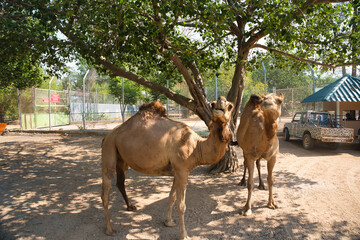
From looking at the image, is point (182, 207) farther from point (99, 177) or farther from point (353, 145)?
point (353, 145)

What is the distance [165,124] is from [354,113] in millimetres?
12361

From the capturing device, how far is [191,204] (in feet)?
15.3

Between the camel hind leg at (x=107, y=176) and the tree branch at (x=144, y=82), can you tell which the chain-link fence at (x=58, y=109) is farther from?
the camel hind leg at (x=107, y=176)

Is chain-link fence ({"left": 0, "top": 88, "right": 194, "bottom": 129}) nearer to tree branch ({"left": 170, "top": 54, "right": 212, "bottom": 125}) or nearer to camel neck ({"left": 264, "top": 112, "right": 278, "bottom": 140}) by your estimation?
tree branch ({"left": 170, "top": 54, "right": 212, "bottom": 125})

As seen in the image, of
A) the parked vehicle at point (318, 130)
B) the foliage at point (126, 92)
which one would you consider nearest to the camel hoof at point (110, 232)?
the parked vehicle at point (318, 130)

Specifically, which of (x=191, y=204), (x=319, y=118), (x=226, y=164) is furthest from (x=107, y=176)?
(x=319, y=118)

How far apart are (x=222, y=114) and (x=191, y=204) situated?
94.9 inches

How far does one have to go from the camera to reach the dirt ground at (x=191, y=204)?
12.0 feet

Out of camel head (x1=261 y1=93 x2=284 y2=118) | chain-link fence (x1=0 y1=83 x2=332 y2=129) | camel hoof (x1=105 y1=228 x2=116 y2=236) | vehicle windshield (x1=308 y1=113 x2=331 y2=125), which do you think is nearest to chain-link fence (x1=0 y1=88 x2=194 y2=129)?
chain-link fence (x1=0 y1=83 x2=332 y2=129)

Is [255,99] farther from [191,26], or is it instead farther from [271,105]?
[191,26]

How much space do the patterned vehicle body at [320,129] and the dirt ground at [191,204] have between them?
185 cm

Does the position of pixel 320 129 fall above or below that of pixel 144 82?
below

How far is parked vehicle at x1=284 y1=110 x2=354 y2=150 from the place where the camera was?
963cm

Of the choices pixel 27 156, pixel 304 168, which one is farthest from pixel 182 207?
pixel 27 156
